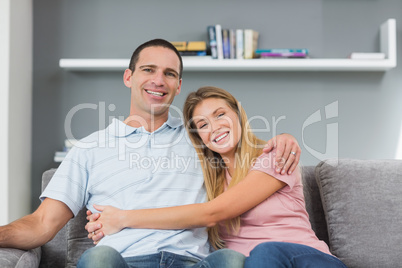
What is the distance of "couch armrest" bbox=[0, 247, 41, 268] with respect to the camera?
4.53ft

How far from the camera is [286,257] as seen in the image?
4.60ft

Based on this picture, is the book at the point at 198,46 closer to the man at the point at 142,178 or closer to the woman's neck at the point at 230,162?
the man at the point at 142,178

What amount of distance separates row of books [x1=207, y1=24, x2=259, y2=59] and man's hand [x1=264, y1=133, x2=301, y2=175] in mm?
1819


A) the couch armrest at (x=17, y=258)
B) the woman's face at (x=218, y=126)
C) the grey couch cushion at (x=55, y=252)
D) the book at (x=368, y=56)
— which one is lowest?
the grey couch cushion at (x=55, y=252)

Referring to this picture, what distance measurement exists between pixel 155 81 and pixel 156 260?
772mm

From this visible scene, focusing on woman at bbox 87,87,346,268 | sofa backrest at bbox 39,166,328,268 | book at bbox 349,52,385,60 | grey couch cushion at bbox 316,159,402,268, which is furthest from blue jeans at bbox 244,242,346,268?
book at bbox 349,52,385,60

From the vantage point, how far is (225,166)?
182cm

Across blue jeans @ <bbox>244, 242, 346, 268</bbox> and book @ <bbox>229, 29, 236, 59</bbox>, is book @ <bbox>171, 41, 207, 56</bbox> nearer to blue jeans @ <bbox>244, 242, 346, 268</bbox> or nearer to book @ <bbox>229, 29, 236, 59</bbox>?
book @ <bbox>229, 29, 236, 59</bbox>

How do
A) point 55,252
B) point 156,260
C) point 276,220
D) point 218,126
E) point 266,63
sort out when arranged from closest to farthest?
point 156,260
point 276,220
point 218,126
point 55,252
point 266,63

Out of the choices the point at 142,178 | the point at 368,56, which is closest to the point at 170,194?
the point at 142,178

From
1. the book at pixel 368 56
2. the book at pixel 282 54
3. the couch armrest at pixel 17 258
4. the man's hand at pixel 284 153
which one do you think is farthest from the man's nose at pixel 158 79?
the book at pixel 368 56

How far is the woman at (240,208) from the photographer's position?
1.56 meters

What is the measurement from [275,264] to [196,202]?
0.46 m

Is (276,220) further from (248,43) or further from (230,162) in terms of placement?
(248,43)
